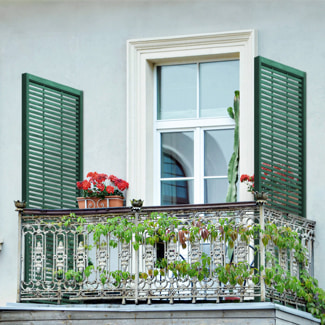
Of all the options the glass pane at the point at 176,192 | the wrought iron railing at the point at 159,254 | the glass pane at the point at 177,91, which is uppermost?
the glass pane at the point at 177,91

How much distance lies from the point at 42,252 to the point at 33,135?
1649 millimetres

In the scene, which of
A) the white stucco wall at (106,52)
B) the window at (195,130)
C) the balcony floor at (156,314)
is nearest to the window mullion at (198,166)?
the window at (195,130)

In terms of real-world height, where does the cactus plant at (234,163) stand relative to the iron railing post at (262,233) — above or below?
above

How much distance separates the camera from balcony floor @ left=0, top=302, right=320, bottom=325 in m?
11.5

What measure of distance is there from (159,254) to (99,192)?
120 cm

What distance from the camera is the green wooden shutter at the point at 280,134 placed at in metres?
12.4

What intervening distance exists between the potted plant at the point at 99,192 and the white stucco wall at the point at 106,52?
1.17 feet

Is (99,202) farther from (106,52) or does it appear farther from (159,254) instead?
(106,52)

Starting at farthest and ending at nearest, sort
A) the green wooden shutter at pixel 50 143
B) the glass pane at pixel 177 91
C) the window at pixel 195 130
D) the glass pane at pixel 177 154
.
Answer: the glass pane at pixel 177 91 → the glass pane at pixel 177 154 → the window at pixel 195 130 → the green wooden shutter at pixel 50 143

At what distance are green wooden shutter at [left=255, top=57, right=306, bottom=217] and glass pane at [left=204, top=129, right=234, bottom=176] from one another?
1.08 metres

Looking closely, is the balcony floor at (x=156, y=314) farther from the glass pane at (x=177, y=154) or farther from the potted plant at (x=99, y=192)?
the glass pane at (x=177, y=154)

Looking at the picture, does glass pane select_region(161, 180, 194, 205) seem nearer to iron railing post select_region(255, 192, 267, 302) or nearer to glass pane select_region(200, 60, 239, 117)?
glass pane select_region(200, 60, 239, 117)

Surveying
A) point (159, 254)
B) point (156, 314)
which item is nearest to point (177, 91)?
point (159, 254)

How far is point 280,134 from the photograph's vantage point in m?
12.7
